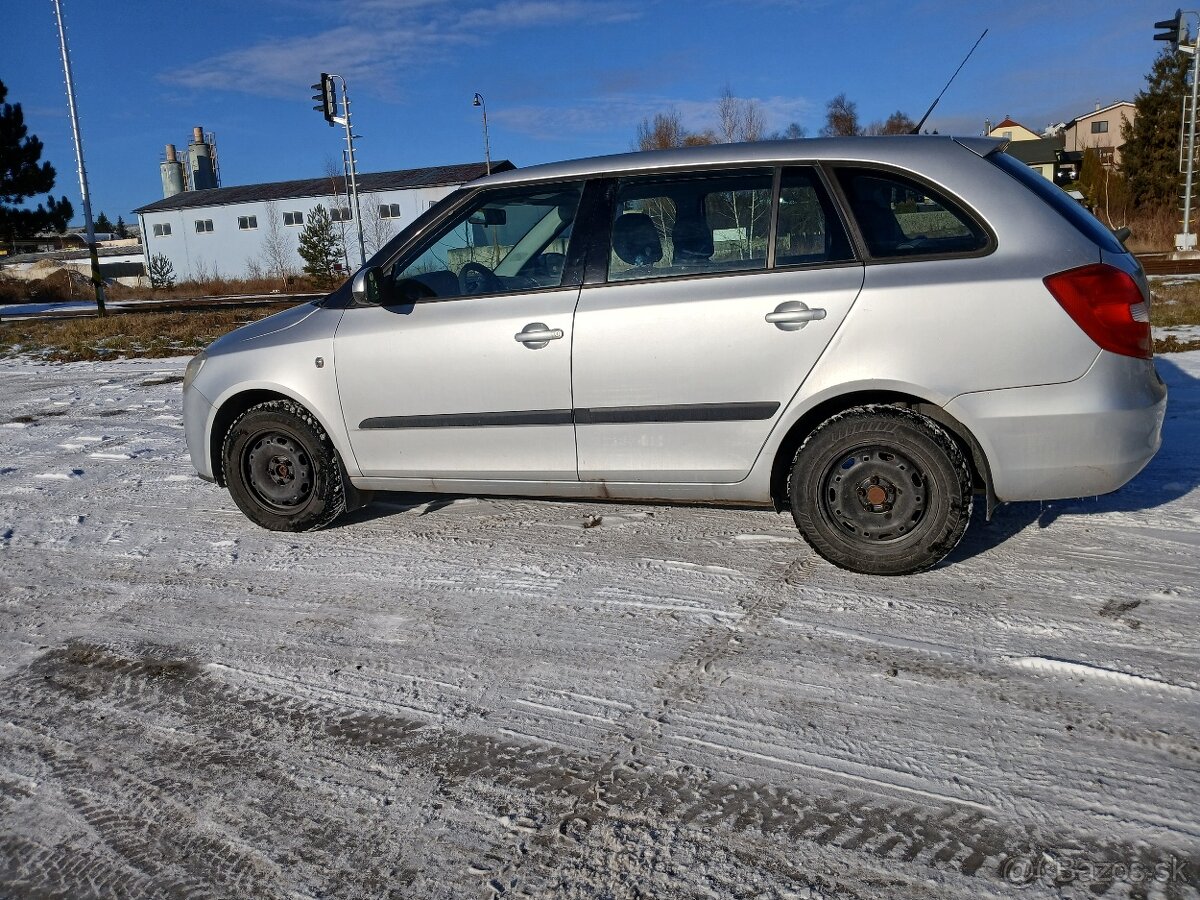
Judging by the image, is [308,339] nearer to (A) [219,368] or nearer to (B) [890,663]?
(A) [219,368]

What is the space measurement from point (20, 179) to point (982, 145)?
122 ft

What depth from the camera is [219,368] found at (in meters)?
4.89

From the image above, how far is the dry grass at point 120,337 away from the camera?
1420 centimetres

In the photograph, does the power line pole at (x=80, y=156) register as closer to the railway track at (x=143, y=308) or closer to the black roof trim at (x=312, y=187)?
the railway track at (x=143, y=308)

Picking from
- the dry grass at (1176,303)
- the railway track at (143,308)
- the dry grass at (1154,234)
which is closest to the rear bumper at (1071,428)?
the dry grass at (1176,303)

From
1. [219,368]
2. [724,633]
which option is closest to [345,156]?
[219,368]

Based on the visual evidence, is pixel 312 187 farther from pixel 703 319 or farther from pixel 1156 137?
pixel 703 319

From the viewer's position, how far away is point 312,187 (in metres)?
60.0

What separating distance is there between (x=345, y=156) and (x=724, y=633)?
35.0 metres

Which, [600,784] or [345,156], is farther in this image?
[345,156]

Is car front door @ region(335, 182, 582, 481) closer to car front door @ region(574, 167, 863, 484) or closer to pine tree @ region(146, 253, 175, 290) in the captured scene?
car front door @ region(574, 167, 863, 484)

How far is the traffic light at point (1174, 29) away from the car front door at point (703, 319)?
22251 millimetres

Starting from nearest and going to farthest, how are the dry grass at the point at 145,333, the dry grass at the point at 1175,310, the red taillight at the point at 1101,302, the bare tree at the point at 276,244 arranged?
the red taillight at the point at 1101,302, the dry grass at the point at 1175,310, the dry grass at the point at 145,333, the bare tree at the point at 276,244

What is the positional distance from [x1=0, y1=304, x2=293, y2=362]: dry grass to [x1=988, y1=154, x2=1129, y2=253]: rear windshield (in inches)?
495
